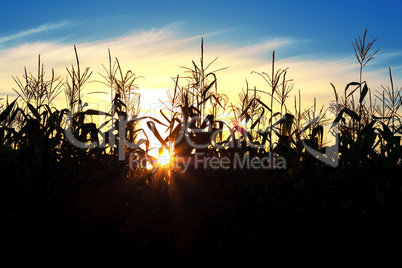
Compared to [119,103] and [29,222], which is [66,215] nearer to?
[29,222]

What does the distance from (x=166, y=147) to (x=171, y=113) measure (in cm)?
28

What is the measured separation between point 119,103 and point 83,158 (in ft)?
2.63

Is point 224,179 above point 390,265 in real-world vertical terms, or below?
above

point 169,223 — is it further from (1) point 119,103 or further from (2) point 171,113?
(1) point 119,103

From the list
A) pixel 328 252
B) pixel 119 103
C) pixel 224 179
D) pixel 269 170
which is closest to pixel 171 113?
pixel 224 179

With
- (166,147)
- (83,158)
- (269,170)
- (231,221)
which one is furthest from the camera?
(83,158)

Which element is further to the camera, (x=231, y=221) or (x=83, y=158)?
(x=83, y=158)

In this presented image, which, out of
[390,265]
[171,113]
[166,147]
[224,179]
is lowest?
[390,265]

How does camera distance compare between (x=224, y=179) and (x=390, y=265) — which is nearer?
(x=390, y=265)

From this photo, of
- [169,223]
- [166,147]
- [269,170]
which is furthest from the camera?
[269,170]

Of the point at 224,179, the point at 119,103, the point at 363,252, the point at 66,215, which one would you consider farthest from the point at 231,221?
the point at 119,103

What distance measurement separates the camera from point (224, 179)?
9.61 feet

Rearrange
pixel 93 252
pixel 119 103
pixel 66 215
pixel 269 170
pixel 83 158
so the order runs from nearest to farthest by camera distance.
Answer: pixel 93 252 → pixel 66 215 → pixel 269 170 → pixel 83 158 → pixel 119 103

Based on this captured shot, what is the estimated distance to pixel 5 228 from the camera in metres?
2.29
